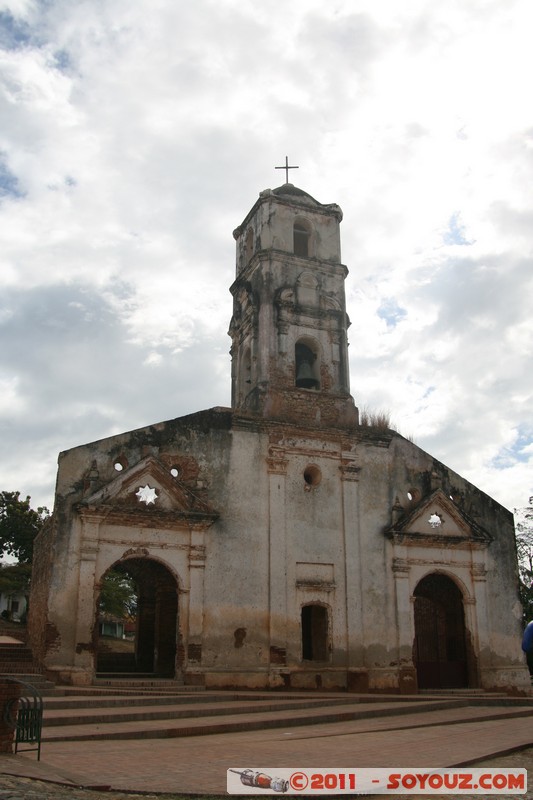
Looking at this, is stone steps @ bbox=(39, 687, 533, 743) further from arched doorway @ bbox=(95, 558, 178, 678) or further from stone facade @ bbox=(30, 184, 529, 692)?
arched doorway @ bbox=(95, 558, 178, 678)

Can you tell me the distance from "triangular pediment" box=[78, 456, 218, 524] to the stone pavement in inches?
286

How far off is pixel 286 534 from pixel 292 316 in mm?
6350

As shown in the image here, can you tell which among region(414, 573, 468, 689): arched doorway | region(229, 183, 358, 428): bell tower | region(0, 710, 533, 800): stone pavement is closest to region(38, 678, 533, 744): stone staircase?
region(0, 710, 533, 800): stone pavement

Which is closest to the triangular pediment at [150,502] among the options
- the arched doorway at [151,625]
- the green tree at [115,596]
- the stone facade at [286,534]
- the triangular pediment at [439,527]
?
the stone facade at [286,534]

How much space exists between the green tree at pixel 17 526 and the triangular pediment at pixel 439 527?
74.8 ft

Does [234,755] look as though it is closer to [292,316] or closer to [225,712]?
[225,712]

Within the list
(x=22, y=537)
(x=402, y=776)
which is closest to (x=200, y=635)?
(x=402, y=776)

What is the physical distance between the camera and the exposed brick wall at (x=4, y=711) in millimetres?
8383

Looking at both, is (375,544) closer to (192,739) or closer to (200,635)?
(200,635)

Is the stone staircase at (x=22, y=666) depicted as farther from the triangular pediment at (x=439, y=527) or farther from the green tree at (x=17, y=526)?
the green tree at (x=17, y=526)

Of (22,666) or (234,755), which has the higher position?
(22,666)

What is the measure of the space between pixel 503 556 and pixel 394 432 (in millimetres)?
5018

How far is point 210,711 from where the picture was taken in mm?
13453

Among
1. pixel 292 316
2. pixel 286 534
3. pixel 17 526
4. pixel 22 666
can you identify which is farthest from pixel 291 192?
pixel 17 526
